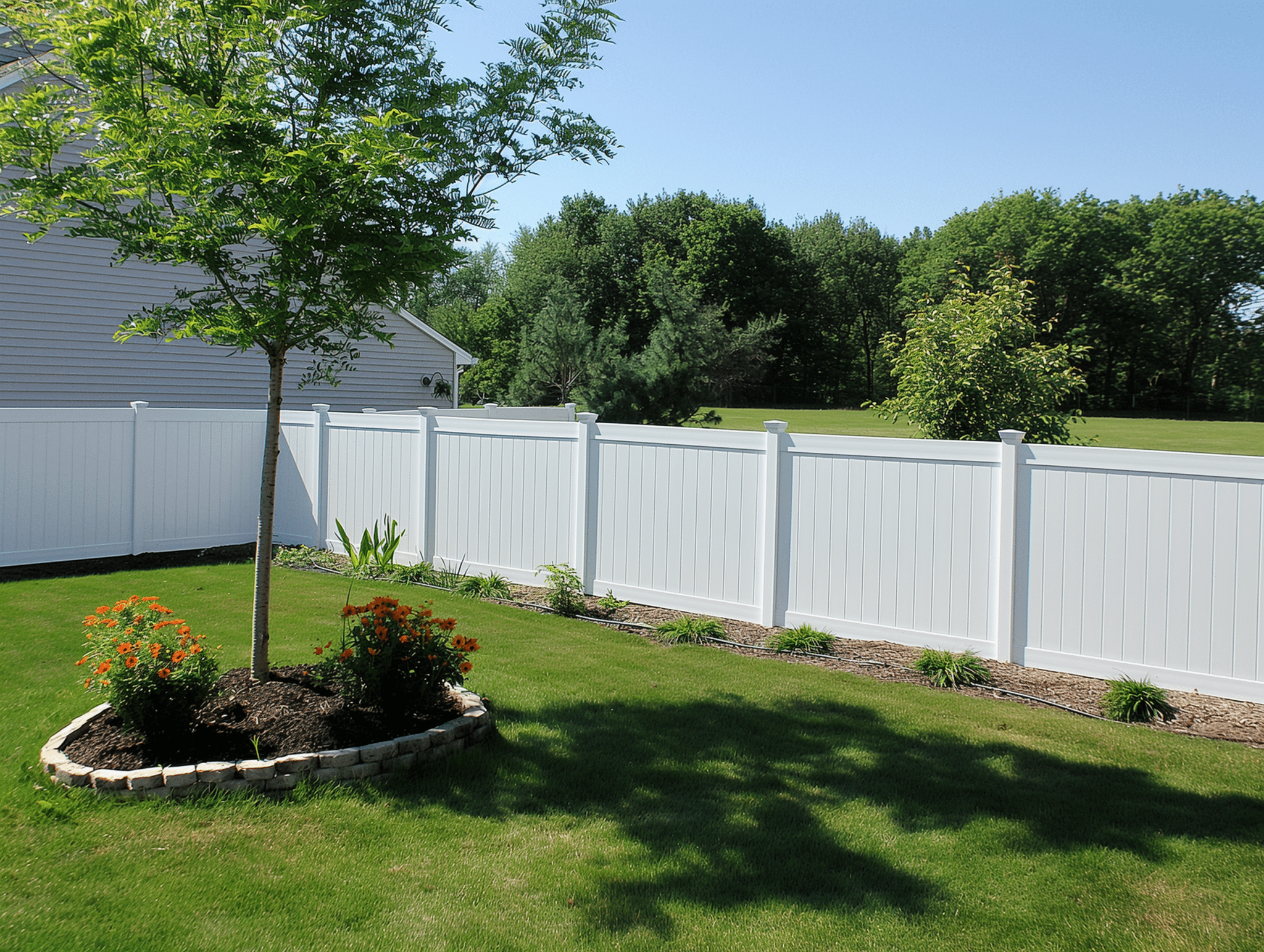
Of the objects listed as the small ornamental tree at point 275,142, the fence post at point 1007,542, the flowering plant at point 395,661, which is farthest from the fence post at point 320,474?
the fence post at point 1007,542

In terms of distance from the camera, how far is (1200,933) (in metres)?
2.96

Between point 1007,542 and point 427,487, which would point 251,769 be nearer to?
point 1007,542

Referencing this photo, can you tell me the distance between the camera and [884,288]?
59.3 metres

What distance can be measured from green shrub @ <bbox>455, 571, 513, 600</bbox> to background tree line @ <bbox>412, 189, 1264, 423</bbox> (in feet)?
117

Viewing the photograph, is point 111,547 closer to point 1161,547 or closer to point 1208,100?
point 1161,547

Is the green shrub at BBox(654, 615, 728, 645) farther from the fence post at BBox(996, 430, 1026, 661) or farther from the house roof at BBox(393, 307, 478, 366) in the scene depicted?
the house roof at BBox(393, 307, 478, 366)

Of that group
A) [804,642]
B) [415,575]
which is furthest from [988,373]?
[415,575]

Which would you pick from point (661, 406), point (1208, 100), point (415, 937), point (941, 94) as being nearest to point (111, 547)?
point (415, 937)

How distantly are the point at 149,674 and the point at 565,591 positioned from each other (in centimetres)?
413

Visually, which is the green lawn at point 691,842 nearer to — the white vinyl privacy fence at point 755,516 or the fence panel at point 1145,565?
the fence panel at point 1145,565

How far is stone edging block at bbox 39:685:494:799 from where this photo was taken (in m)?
3.85

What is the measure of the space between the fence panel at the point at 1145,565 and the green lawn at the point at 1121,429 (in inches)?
809

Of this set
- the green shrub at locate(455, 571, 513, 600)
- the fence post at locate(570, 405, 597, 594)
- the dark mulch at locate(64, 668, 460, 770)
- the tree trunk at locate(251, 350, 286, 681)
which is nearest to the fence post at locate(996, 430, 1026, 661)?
the fence post at locate(570, 405, 597, 594)

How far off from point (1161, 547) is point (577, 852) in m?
4.11
